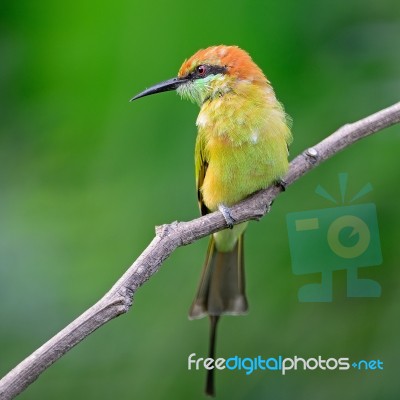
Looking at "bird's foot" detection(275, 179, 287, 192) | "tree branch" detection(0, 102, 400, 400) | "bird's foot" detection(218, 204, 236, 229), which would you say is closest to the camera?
"tree branch" detection(0, 102, 400, 400)

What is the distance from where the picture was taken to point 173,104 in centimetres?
180

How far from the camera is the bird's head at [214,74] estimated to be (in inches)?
65.7

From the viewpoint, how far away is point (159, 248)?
137 cm

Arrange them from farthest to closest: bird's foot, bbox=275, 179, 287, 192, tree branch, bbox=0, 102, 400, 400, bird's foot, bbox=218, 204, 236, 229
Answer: bird's foot, bbox=275, 179, 287, 192 < bird's foot, bbox=218, 204, 236, 229 < tree branch, bbox=0, 102, 400, 400

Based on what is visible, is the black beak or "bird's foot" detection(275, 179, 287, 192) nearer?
the black beak

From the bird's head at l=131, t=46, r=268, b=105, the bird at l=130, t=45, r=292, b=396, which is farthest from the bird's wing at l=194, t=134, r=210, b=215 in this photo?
the bird's head at l=131, t=46, r=268, b=105

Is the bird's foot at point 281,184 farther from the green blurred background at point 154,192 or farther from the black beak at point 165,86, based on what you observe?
the black beak at point 165,86

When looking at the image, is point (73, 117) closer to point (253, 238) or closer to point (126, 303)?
point (253, 238)

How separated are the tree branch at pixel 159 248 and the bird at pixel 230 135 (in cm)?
5

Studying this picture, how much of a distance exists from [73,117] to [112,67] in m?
0.15

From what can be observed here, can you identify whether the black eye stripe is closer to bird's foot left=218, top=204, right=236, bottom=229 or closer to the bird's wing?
the bird's wing

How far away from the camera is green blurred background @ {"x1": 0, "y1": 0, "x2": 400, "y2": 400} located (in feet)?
5.43

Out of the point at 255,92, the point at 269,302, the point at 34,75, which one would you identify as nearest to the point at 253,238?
the point at 269,302

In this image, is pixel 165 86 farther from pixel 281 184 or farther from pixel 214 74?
pixel 281 184
